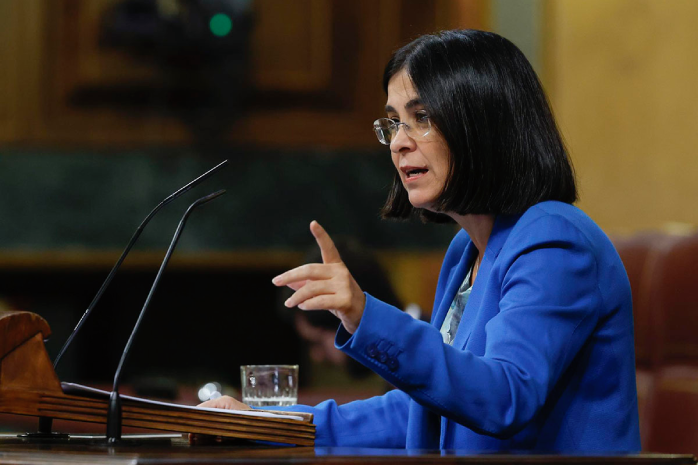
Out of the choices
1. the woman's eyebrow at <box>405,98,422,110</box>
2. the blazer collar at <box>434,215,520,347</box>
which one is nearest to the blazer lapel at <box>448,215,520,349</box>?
the blazer collar at <box>434,215,520,347</box>

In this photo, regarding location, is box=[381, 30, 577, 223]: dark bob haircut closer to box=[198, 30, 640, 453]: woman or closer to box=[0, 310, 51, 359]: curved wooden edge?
box=[198, 30, 640, 453]: woman

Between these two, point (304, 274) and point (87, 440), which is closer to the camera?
point (304, 274)

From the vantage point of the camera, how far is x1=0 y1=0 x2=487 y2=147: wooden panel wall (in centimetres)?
491

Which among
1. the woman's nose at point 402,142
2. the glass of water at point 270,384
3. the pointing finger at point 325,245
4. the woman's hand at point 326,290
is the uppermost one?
the woman's nose at point 402,142

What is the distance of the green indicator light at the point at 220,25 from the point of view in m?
4.85

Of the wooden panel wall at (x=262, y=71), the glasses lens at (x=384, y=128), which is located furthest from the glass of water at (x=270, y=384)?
the wooden panel wall at (x=262, y=71)

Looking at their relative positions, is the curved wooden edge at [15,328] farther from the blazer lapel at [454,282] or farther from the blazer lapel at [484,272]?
the blazer lapel at [454,282]

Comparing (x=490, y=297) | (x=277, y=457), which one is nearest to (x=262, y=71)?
(x=490, y=297)

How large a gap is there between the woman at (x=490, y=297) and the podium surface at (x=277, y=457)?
12 cm

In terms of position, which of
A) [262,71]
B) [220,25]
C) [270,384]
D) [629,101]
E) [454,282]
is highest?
[220,25]

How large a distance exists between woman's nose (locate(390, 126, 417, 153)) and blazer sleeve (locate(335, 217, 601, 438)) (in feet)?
0.78

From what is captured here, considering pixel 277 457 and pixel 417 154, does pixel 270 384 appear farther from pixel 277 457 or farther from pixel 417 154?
pixel 277 457

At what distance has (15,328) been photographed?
1052 mm

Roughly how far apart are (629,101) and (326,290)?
4.03m
